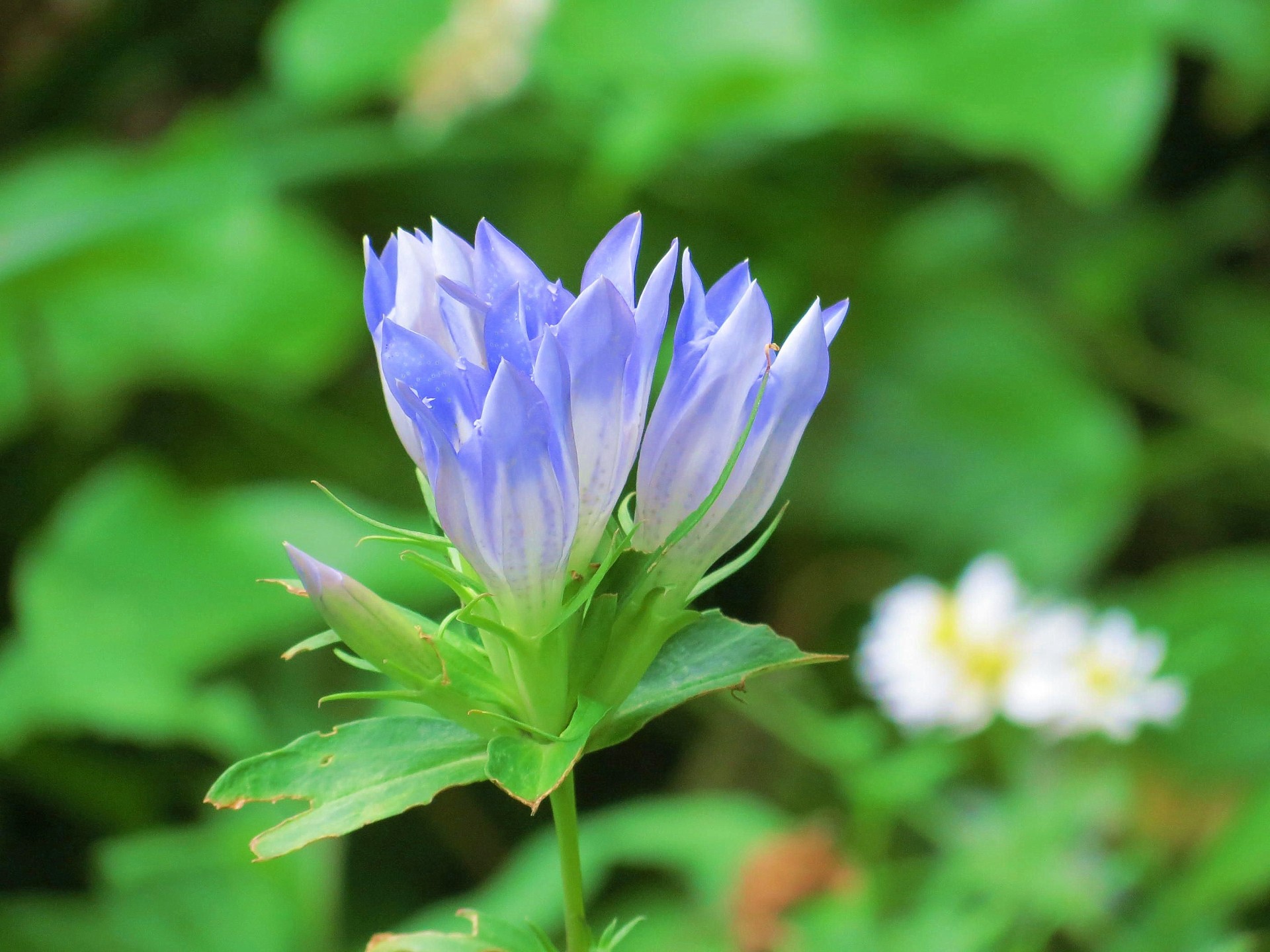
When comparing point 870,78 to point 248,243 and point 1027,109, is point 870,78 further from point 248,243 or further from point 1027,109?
point 248,243

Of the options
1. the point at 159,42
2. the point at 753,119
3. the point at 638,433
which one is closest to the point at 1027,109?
the point at 753,119

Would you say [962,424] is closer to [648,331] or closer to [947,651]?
[947,651]

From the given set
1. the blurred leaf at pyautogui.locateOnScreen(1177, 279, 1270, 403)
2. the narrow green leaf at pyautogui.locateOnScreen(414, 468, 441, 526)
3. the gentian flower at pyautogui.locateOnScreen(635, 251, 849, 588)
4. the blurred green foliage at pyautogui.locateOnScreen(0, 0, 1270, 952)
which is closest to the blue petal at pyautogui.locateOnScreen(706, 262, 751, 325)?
the gentian flower at pyautogui.locateOnScreen(635, 251, 849, 588)

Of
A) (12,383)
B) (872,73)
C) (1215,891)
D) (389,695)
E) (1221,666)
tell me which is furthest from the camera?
(12,383)

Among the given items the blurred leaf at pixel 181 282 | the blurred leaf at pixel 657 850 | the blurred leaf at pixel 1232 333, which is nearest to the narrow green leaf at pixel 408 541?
the blurred leaf at pixel 657 850

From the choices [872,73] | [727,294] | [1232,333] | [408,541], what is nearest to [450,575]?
[408,541]
